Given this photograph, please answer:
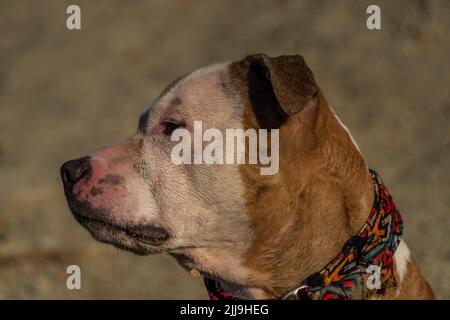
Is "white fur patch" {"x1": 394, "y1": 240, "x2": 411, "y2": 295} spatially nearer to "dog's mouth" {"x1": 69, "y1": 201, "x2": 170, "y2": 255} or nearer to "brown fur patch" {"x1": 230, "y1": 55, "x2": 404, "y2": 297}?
"brown fur patch" {"x1": 230, "y1": 55, "x2": 404, "y2": 297}

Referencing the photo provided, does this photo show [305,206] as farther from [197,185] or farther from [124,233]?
[124,233]

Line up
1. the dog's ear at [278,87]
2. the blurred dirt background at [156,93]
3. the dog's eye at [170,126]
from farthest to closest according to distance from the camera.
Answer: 1. the blurred dirt background at [156,93]
2. the dog's eye at [170,126]
3. the dog's ear at [278,87]

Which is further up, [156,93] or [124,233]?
[156,93]

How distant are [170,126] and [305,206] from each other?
0.73 m

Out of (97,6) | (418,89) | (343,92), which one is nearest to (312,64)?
(343,92)

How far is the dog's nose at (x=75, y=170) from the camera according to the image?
3404 mm

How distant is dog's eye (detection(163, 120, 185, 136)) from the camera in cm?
349

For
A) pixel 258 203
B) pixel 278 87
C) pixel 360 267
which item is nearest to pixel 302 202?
pixel 258 203

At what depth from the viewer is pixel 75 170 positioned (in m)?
3.42

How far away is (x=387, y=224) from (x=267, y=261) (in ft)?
1.88

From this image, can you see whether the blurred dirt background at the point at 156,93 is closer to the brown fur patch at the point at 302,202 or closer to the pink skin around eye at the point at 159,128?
the brown fur patch at the point at 302,202

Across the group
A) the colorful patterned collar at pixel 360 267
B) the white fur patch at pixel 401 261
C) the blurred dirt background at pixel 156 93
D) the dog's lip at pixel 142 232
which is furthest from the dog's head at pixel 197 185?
the blurred dirt background at pixel 156 93
